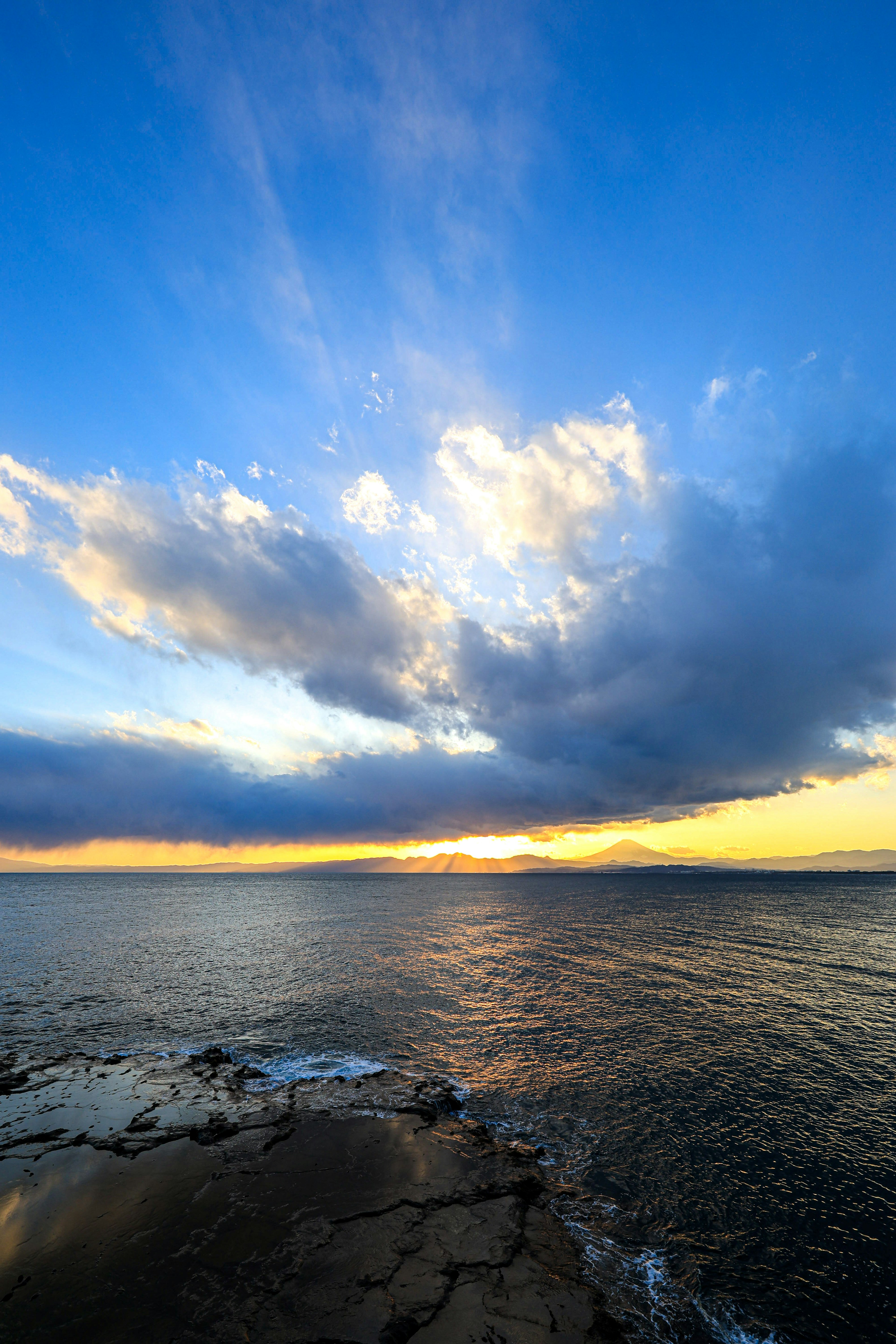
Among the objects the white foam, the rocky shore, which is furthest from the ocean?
the rocky shore

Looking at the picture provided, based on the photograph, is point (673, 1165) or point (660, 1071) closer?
point (673, 1165)

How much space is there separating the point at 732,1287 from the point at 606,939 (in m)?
61.0

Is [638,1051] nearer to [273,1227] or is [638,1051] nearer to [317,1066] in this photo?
[317,1066]

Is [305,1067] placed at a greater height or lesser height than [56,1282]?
lesser

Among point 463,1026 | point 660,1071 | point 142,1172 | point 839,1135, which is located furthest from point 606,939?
point 142,1172

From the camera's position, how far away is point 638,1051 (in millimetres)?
28281

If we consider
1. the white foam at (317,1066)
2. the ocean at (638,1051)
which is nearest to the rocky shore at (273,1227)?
the ocean at (638,1051)

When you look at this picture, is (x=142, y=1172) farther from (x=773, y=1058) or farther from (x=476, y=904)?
(x=476, y=904)

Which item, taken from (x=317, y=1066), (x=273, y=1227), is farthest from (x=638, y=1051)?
(x=273, y=1227)

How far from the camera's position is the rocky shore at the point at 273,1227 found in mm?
10211

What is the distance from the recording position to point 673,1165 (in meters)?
18.2

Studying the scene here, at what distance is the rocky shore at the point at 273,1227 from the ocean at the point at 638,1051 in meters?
2.33

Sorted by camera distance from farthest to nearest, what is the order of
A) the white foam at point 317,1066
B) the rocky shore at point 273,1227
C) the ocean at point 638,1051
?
the white foam at point 317,1066, the ocean at point 638,1051, the rocky shore at point 273,1227

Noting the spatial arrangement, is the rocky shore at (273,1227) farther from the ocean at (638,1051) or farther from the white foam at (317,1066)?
the white foam at (317,1066)
